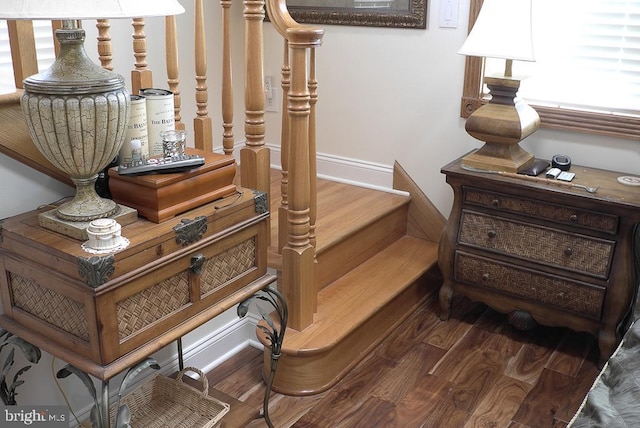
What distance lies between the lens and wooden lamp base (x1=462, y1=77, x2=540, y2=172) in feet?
8.20

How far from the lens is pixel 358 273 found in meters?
2.80

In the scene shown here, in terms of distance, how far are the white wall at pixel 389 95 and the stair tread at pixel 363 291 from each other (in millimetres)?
287

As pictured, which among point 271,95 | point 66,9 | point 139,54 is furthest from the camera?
point 271,95

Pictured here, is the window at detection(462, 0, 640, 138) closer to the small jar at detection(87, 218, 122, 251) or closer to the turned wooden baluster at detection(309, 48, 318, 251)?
the turned wooden baluster at detection(309, 48, 318, 251)

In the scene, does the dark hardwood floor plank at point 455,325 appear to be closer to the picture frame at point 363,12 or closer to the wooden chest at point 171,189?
the picture frame at point 363,12

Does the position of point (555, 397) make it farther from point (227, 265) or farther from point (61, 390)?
point (61, 390)

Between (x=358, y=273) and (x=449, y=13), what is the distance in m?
1.21

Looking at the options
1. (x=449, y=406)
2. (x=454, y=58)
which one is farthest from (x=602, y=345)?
(x=454, y=58)

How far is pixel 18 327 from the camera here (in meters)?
1.51

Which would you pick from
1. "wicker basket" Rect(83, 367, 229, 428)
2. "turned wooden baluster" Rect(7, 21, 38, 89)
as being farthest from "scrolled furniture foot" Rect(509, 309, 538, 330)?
"turned wooden baluster" Rect(7, 21, 38, 89)

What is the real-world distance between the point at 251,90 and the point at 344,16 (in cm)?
123

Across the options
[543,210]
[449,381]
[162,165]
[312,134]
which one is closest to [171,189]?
[162,165]

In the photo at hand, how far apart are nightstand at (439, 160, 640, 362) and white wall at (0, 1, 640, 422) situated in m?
0.24

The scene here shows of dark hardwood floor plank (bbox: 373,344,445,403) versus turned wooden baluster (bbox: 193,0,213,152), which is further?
dark hardwood floor plank (bbox: 373,344,445,403)
